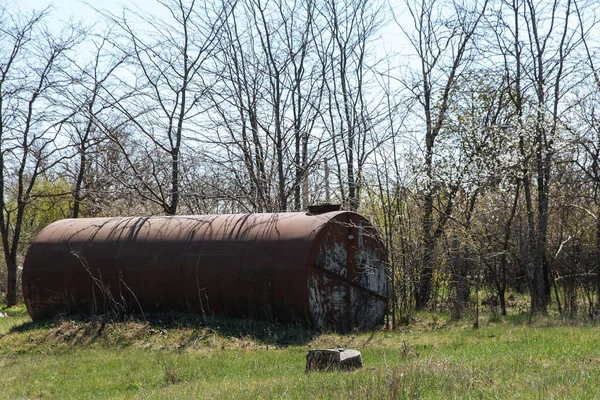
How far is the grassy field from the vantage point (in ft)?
21.1

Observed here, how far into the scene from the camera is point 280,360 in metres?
9.32

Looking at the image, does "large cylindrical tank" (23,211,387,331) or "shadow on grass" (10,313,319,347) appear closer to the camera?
"shadow on grass" (10,313,319,347)

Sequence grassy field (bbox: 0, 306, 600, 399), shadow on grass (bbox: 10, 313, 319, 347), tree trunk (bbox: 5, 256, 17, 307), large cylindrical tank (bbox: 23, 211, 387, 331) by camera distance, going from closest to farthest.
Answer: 1. grassy field (bbox: 0, 306, 600, 399)
2. shadow on grass (bbox: 10, 313, 319, 347)
3. large cylindrical tank (bbox: 23, 211, 387, 331)
4. tree trunk (bbox: 5, 256, 17, 307)

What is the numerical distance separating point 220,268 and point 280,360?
3.08 metres

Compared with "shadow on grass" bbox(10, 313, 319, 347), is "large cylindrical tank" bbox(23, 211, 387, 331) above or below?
above

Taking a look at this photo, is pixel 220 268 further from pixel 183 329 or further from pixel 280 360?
pixel 280 360

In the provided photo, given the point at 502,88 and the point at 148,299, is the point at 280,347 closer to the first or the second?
the point at 148,299

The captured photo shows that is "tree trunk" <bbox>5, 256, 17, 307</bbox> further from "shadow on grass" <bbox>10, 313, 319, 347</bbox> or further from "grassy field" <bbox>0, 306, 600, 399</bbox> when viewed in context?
"shadow on grass" <bbox>10, 313, 319, 347</bbox>

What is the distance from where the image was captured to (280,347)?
1045 centimetres

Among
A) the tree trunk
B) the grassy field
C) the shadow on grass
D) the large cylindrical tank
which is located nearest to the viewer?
the grassy field

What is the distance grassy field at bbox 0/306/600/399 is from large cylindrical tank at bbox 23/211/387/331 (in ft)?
1.67

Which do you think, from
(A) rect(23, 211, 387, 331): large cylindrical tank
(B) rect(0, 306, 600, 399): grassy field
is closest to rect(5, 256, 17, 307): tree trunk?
(B) rect(0, 306, 600, 399): grassy field

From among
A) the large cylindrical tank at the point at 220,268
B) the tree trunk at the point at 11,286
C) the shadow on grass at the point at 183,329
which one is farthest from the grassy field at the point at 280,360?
the tree trunk at the point at 11,286

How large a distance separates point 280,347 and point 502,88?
A: 11.4m
